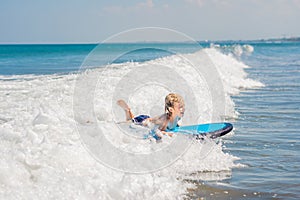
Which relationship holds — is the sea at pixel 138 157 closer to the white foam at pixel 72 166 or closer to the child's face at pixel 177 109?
the white foam at pixel 72 166

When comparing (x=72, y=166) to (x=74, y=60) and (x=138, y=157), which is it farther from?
(x=74, y=60)

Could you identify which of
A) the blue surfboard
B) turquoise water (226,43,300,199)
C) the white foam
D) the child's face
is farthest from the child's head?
turquoise water (226,43,300,199)

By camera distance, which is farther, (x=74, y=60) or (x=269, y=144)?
(x=74, y=60)

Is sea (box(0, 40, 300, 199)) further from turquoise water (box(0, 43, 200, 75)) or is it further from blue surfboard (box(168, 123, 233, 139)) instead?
turquoise water (box(0, 43, 200, 75))

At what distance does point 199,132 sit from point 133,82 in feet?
29.0

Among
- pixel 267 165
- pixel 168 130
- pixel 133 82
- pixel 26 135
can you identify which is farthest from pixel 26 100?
pixel 267 165

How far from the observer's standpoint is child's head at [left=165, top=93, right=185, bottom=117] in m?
8.05

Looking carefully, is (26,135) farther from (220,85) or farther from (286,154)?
(220,85)

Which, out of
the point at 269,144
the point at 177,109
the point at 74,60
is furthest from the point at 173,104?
the point at 74,60

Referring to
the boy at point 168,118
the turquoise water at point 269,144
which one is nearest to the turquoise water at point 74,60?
the boy at point 168,118

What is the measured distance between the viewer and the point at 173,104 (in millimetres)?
8102

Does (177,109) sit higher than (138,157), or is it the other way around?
(177,109)

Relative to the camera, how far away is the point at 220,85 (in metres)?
18.3

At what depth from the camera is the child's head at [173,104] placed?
8.05 meters
